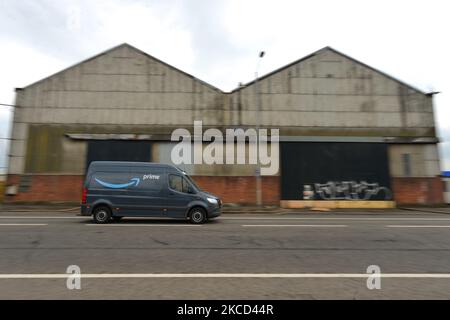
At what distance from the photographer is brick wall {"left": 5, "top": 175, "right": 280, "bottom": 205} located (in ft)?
63.2

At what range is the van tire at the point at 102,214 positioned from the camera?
426 inches

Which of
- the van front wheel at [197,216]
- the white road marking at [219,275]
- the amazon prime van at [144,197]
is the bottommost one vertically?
the white road marking at [219,275]

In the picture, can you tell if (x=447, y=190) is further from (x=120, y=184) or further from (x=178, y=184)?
(x=120, y=184)

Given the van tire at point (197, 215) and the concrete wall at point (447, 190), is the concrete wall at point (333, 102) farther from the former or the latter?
the van tire at point (197, 215)

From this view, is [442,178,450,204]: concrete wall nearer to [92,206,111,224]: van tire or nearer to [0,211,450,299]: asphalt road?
[0,211,450,299]: asphalt road

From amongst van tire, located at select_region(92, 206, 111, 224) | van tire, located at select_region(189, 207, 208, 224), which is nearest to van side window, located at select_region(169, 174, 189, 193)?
van tire, located at select_region(189, 207, 208, 224)

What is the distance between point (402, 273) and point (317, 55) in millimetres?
20034

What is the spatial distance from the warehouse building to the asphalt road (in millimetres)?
10882

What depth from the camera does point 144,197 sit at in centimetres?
1099

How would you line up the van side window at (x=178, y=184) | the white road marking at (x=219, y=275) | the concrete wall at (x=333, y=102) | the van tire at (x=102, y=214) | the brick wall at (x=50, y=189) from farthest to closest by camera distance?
1. the concrete wall at (x=333, y=102)
2. the brick wall at (x=50, y=189)
3. the van side window at (x=178, y=184)
4. the van tire at (x=102, y=214)
5. the white road marking at (x=219, y=275)

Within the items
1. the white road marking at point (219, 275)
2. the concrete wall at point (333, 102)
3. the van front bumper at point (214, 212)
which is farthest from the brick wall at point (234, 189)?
the white road marking at point (219, 275)
